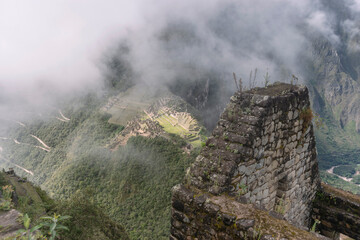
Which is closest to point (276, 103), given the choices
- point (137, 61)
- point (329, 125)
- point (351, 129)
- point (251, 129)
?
point (251, 129)

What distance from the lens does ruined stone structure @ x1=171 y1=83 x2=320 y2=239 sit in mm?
3082

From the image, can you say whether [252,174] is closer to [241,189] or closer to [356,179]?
[241,189]

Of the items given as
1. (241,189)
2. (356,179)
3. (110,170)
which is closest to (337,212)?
(241,189)

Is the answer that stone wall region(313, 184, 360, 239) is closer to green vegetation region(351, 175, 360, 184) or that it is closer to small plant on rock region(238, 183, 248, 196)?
small plant on rock region(238, 183, 248, 196)

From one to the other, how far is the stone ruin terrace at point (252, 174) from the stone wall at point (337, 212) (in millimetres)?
40

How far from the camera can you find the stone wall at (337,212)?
5148 millimetres

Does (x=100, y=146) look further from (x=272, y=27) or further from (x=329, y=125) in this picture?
(x=272, y=27)

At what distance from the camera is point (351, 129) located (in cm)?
15912

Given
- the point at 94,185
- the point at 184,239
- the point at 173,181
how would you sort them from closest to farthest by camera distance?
the point at 184,239
the point at 173,181
the point at 94,185

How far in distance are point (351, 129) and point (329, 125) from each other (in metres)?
25.0

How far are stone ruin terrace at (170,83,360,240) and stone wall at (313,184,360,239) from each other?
0.13ft

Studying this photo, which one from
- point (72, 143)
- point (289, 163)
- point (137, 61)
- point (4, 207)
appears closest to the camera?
point (4, 207)

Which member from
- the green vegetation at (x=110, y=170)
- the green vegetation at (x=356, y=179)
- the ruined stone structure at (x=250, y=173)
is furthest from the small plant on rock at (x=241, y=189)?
Answer: the green vegetation at (x=356, y=179)

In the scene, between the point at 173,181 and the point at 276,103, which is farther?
the point at 173,181
